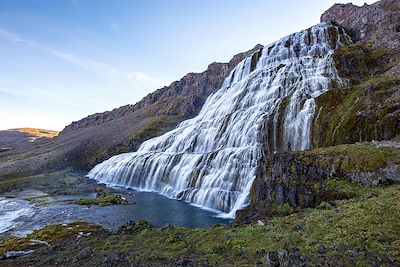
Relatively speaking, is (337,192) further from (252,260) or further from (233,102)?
(233,102)

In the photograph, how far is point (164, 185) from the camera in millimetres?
47812

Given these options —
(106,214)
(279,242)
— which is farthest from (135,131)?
(279,242)

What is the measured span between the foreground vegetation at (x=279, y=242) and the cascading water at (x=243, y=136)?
1499cm

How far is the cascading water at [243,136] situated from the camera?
35.2 m

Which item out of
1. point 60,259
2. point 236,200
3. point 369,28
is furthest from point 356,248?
point 369,28

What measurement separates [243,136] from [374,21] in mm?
50188

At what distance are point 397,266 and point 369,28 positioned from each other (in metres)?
72.4

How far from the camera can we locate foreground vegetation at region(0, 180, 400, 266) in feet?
36.7

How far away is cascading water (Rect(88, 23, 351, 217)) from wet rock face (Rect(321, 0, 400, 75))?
227 inches

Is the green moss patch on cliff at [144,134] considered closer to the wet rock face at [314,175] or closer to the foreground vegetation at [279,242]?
the wet rock face at [314,175]

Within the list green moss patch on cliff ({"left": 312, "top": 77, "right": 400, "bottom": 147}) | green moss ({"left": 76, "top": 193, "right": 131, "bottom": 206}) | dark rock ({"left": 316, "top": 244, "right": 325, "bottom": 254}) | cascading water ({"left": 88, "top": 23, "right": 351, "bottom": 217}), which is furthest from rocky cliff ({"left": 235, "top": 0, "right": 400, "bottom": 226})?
green moss ({"left": 76, "top": 193, "right": 131, "bottom": 206})

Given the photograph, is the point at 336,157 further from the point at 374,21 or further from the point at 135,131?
the point at 135,131

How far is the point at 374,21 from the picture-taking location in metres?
69.7

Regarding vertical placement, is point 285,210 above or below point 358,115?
below
